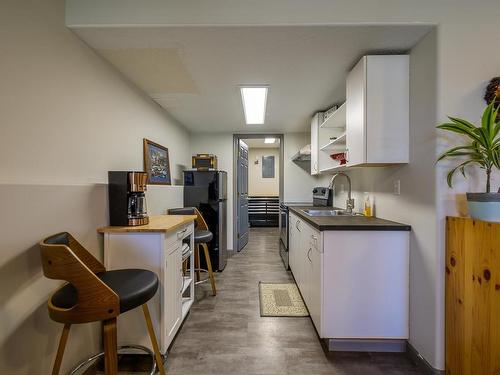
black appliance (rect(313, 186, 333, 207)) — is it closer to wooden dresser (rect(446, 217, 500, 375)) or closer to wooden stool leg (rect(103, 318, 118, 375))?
wooden dresser (rect(446, 217, 500, 375))

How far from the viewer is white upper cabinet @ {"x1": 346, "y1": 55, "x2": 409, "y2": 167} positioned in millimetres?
1710

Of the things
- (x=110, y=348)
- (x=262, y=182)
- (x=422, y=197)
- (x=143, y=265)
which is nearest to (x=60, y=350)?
(x=110, y=348)

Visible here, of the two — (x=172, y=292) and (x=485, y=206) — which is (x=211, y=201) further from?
(x=485, y=206)

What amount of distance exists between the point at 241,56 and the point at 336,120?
147 cm

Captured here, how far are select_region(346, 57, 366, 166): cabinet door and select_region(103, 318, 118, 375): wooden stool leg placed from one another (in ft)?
6.07

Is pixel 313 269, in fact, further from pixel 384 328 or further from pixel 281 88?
pixel 281 88

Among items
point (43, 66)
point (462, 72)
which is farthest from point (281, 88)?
point (43, 66)

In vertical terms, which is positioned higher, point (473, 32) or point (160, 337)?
point (473, 32)

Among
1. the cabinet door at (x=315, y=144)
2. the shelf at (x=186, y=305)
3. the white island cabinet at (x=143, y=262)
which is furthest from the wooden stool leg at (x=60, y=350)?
the cabinet door at (x=315, y=144)

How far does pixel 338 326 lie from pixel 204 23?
221 centimetres

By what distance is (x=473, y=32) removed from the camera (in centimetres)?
144

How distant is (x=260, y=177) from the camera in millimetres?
7488

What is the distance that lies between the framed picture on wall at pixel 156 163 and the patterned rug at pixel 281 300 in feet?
5.79

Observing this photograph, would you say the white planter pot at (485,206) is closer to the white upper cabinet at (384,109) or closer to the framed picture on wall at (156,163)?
the white upper cabinet at (384,109)
